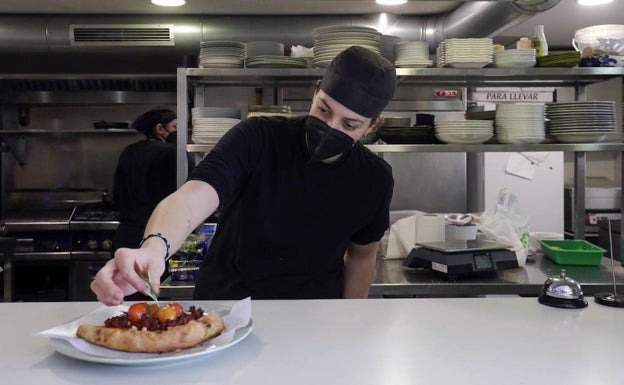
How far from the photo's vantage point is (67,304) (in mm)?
A: 1487

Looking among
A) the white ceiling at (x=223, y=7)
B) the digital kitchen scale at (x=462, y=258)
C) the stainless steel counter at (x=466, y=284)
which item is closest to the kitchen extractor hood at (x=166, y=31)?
the white ceiling at (x=223, y=7)

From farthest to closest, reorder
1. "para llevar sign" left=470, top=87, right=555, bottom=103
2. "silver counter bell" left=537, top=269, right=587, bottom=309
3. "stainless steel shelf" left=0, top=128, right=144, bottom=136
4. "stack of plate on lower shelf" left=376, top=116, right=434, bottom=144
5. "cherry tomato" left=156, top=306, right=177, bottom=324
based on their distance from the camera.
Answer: "para llevar sign" left=470, top=87, right=555, bottom=103, "stainless steel shelf" left=0, top=128, right=144, bottom=136, "stack of plate on lower shelf" left=376, top=116, right=434, bottom=144, "silver counter bell" left=537, top=269, right=587, bottom=309, "cherry tomato" left=156, top=306, right=177, bottom=324

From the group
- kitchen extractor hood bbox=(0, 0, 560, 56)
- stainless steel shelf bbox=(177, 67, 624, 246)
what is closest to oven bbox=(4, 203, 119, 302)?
kitchen extractor hood bbox=(0, 0, 560, 56)

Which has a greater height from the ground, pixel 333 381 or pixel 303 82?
pixel 303 82

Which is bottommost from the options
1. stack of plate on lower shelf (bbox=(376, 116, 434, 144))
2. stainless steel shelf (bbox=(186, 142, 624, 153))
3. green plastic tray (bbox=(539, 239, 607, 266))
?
green plastic tray (bbox=(539, 239, 607, 266))

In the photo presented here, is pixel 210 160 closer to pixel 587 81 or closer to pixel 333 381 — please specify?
pixel 333 381

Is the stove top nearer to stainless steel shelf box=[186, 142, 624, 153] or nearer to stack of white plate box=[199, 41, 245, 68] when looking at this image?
stack of white plate box=[199, 41, 245, 68]

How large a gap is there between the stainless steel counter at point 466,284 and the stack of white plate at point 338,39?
3.75 ft

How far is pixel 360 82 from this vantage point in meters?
1.63

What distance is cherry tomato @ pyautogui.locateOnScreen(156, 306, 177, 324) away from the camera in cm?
110

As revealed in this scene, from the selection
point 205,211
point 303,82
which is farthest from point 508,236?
point 205,211

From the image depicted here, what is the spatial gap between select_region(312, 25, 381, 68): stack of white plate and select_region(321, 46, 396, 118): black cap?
1.31 m

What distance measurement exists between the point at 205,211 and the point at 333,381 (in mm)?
632

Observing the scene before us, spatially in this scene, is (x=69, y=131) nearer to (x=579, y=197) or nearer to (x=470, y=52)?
(x=470, y=52)
